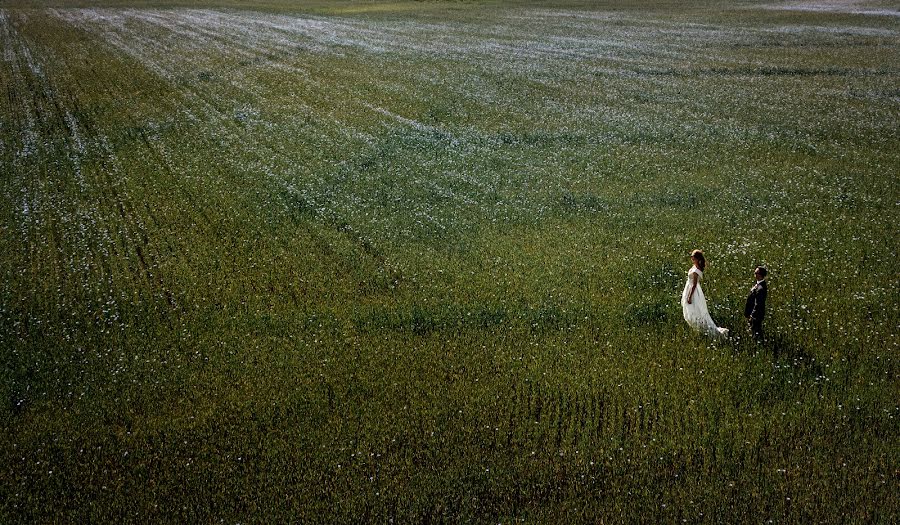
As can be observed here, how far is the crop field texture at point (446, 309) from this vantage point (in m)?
10.9

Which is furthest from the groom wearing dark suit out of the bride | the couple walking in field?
the bride

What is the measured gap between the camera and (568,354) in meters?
14.0

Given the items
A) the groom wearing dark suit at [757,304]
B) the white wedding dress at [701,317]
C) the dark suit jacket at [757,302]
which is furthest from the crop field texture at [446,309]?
the dark suit jacket at [757,302]

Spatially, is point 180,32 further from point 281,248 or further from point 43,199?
point 281,248

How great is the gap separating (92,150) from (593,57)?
3350 cm

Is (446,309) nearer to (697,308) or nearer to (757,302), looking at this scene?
(697,308)

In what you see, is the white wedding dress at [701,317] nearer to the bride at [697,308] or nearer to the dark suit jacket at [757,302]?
the bride at [697,308]

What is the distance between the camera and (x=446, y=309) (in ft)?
52.2

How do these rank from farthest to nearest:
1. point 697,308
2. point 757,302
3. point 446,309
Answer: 1. point 446,309
2. point 697,308
3. point 757,302

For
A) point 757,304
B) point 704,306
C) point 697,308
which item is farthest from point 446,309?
point 757,304

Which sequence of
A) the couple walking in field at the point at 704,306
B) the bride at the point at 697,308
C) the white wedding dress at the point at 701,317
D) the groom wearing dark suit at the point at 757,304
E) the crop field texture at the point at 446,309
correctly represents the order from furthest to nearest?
the white wedding dress at the point at 701,317 < the bride at the point at 697,308 < the couple walking in field at the point at 704,306 < the groom wearing dark suit at the point at 757,304 < the crop field texture at the point at 446,309

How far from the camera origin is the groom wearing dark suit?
44.5ft

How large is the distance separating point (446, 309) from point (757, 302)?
6204 millimetres

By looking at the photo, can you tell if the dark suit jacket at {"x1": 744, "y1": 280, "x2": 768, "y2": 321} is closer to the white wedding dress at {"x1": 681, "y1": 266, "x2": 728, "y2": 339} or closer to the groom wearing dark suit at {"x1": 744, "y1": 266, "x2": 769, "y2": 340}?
the groom wearing dark suit at {"x1": 744, "y1": 266, "x2": 769, "y2": 340}
